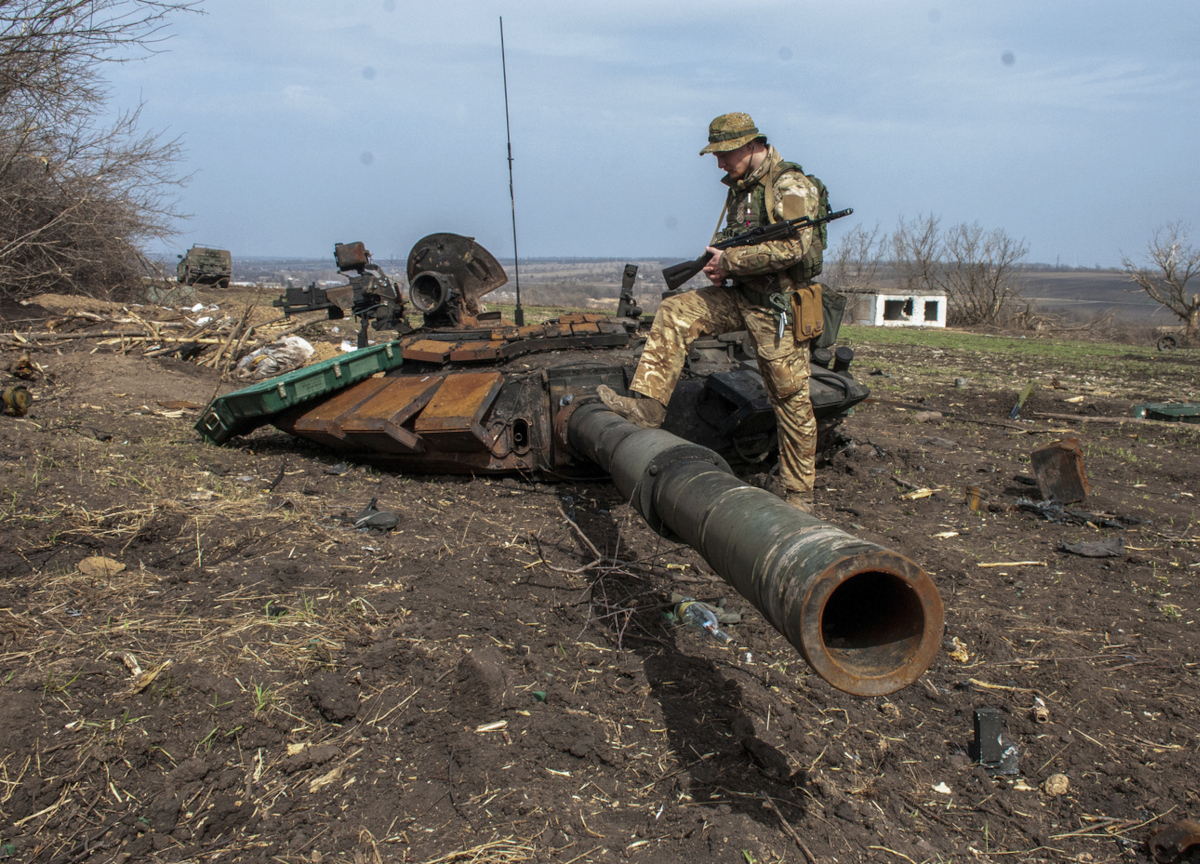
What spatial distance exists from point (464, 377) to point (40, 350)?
30.7 feet

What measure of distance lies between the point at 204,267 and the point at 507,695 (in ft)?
78.9

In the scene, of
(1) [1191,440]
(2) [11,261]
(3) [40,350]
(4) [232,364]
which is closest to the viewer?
(1) [1191,440]

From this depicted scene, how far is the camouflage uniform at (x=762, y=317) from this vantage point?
15.9 ft

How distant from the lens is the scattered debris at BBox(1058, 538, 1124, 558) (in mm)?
5480

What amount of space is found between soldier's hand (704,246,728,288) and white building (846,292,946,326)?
35636mm

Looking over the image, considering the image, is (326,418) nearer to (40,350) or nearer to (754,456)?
(754,456)

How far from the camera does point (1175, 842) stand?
104 inches

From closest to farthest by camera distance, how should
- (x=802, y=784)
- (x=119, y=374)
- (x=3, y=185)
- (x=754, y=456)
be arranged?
(x=802, y=784) → (x=754, y=456) → (x=119, y=374) → (x=3, y=185)

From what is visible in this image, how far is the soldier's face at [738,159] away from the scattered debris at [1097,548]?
10.7 ft

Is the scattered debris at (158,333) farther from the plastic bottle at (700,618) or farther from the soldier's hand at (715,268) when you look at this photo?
the plastic bottle at (700,618)

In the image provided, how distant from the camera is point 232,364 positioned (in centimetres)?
1308

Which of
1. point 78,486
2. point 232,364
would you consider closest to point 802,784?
point 78,486

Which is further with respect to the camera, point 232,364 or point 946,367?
point 946,367

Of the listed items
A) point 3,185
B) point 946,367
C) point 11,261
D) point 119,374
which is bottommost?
point 946,367
